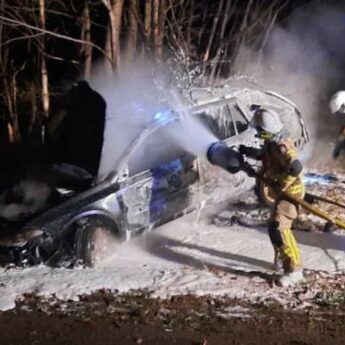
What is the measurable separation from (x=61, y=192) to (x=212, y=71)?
6.95 meters

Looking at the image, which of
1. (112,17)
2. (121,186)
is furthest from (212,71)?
(121,186)

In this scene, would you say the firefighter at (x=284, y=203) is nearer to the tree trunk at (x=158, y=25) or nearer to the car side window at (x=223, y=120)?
the car side window at (x=223, y=120)

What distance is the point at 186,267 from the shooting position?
695 cm

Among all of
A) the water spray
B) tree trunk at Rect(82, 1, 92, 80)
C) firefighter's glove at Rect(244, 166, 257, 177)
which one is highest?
tree trunk at Rect(82, 1, 92, 80)

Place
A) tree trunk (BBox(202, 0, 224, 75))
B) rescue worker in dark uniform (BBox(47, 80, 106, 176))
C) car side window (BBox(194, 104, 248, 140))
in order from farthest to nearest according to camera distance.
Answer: tree trunk (BBox(202, 0, 224, 75))
car side window (BBox(194, 104, 248, 140))
rescue worker in dark uniform (BBox(47, 80, 106, 176))

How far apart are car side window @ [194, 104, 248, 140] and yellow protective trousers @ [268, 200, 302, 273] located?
6.44 feet

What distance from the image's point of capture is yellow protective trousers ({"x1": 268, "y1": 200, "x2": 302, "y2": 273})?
6.49 metres

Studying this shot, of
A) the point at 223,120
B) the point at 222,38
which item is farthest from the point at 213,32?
the point at 223,120

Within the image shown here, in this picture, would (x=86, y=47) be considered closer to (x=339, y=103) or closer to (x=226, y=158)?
(x=339, y=103)

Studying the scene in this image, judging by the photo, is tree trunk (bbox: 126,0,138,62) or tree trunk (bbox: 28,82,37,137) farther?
tree trunk (bbox: 28,82,37,137)

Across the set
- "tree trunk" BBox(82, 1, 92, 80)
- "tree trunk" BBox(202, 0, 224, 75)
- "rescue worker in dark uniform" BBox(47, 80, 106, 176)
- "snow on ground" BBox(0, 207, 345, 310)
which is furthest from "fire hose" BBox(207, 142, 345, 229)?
"tree trunk" BBox(202, 0, 224, 75)

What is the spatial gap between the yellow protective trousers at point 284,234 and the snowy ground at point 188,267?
0.90 feet

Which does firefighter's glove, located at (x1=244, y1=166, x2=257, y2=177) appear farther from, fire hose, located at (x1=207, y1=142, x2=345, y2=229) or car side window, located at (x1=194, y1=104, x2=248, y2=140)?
car side window, located at (x1=194, y1=104, x2=248, y2=140)

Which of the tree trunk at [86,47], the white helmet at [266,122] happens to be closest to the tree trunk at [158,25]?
the tree trunk at [86,47]
